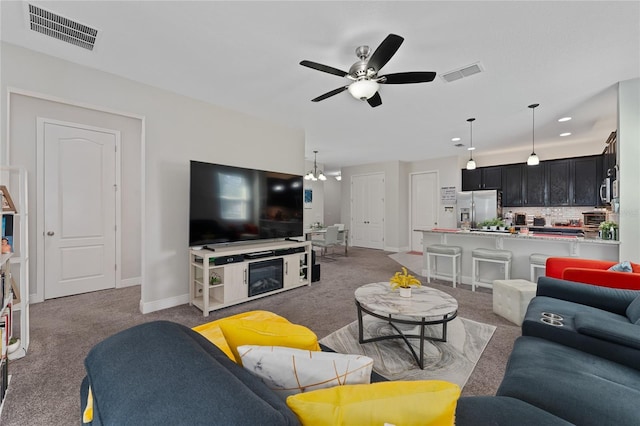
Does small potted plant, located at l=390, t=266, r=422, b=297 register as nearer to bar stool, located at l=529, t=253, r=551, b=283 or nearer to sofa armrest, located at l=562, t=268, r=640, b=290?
sofa armrest, located at l=562, t=268, r=640, b=290

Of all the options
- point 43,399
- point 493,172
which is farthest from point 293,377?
point 493,172

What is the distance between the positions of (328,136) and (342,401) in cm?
517

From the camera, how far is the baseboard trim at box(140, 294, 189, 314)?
318 centimetres

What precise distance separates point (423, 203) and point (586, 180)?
11.1 ft

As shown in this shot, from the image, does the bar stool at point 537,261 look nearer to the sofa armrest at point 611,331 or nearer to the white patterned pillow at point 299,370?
the sofa armrest at point 611,331

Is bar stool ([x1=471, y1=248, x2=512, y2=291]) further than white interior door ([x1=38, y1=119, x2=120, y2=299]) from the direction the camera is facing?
Yes

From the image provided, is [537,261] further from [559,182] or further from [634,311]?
[559,182]

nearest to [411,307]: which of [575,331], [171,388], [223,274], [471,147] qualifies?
[575,331]

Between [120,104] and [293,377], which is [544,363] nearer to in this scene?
[293,377]

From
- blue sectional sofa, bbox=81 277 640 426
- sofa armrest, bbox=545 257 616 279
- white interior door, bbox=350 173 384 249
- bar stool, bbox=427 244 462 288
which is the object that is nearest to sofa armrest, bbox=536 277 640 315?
blue sectional sofa, bbox=81 277 640 426

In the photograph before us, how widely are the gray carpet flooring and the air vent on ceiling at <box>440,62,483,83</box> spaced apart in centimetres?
270

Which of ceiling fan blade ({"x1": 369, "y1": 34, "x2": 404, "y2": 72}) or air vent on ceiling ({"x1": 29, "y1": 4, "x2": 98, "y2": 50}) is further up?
air vent on ceiling ({"x1": 29, "y1": 4, "x2": 98, "y2": 50})

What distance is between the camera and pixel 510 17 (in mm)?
2094

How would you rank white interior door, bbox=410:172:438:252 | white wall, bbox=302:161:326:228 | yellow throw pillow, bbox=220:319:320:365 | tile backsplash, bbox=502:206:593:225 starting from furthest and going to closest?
white wall, bbox=302:161:326:228 < white interior door, bbox=410:172:438:252 < tile backsplash, bbox=502:206:593:225 < yellow throw pillow, bbox=220:319:320:365
